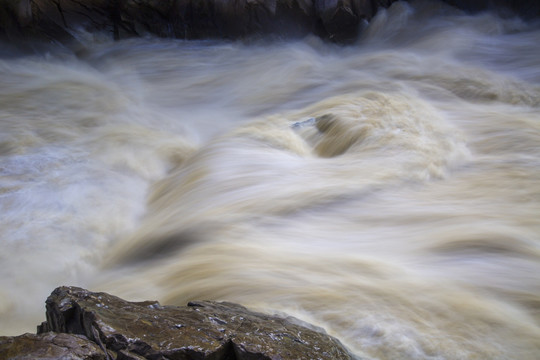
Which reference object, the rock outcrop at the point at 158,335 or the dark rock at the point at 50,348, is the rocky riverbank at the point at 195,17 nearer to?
the rock outcrop at the point at 158,335

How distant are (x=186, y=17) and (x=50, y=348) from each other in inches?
278

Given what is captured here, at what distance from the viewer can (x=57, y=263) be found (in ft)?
11.4

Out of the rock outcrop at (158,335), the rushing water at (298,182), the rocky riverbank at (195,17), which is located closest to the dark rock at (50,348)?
the rock outcrop at (158,335)

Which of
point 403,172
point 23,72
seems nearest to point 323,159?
point 403,172

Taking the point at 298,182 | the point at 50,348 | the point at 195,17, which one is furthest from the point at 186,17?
the point at 50,348

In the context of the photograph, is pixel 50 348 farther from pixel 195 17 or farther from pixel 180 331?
pixel 195 17

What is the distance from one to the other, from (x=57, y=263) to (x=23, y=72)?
4077 millimetres

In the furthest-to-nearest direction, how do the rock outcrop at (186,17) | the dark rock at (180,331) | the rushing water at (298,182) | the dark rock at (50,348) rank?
the rock outcrop at (186,17) < the rushing water at (298,182) < the dark rock at (180,331) < the dark rock at (50,348)

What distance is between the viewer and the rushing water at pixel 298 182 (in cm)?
262

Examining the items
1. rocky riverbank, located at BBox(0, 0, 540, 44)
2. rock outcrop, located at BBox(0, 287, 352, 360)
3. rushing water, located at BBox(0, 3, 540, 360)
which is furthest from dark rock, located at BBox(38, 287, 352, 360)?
rocky riverbank, located at BBox(0, 0, 540, 44)

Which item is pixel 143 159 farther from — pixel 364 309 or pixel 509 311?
pixel 509 311

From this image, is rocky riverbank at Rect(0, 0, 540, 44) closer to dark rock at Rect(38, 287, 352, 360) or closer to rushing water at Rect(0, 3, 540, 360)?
rushing water at Rect(0, 3, 540, 360)

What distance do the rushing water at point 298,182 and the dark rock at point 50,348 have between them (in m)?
0.99

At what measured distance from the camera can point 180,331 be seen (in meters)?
1.93
